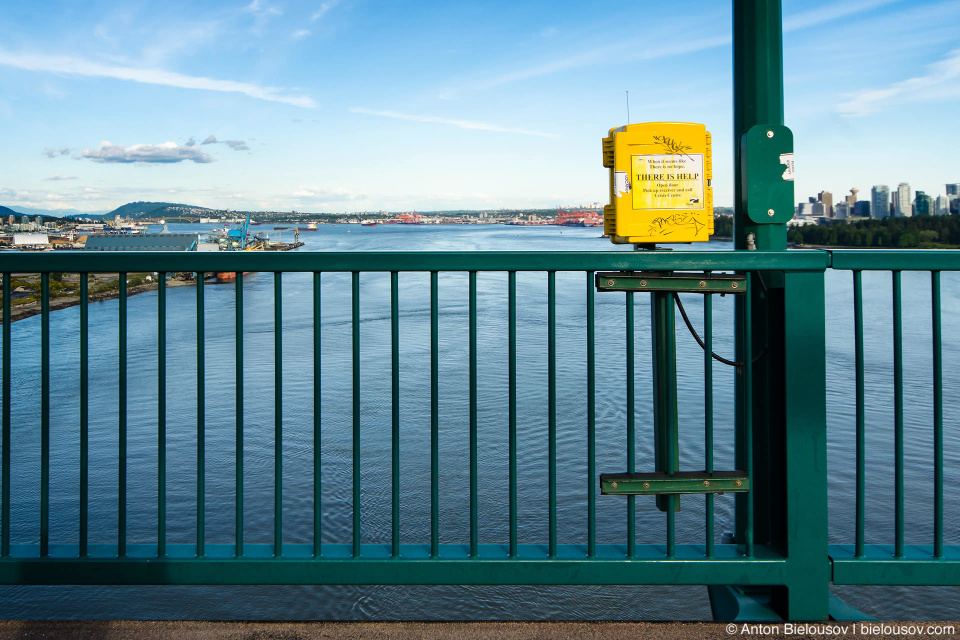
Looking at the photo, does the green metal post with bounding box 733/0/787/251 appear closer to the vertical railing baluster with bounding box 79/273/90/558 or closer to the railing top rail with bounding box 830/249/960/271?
the railing top rail with bounding box 830/249/960/271

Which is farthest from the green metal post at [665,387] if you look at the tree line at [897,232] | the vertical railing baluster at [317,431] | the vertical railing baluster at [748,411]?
the tree line at [897,232]

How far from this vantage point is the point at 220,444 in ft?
26.2

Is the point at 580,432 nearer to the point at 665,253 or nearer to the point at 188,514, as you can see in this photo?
the point at 188,514

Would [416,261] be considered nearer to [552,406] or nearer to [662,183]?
[552,406]

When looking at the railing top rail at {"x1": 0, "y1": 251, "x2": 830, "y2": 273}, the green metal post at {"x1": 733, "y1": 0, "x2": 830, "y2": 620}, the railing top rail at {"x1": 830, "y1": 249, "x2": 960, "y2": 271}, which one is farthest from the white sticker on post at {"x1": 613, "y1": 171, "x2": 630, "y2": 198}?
the railing top rail at {"x1": 830, "y1": 249, "x2": 960, "y2": 271}

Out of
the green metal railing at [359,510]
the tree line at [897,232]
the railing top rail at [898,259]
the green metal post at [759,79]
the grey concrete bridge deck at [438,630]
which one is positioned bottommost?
the grey concrete bridge deck at [438,630]

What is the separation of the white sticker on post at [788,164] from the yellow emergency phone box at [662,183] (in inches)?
11.9

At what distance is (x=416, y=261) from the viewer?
2320mm

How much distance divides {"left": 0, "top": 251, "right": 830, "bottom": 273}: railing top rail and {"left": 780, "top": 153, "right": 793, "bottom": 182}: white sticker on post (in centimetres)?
37

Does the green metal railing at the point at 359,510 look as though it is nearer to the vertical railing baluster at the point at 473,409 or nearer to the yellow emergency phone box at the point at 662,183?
the vertical railing baluster at the point at 473,409

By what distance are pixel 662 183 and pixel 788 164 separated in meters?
0.48

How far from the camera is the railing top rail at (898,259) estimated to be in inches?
91.4

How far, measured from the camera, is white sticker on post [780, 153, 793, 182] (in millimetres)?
2537

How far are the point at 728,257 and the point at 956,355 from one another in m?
13.6
